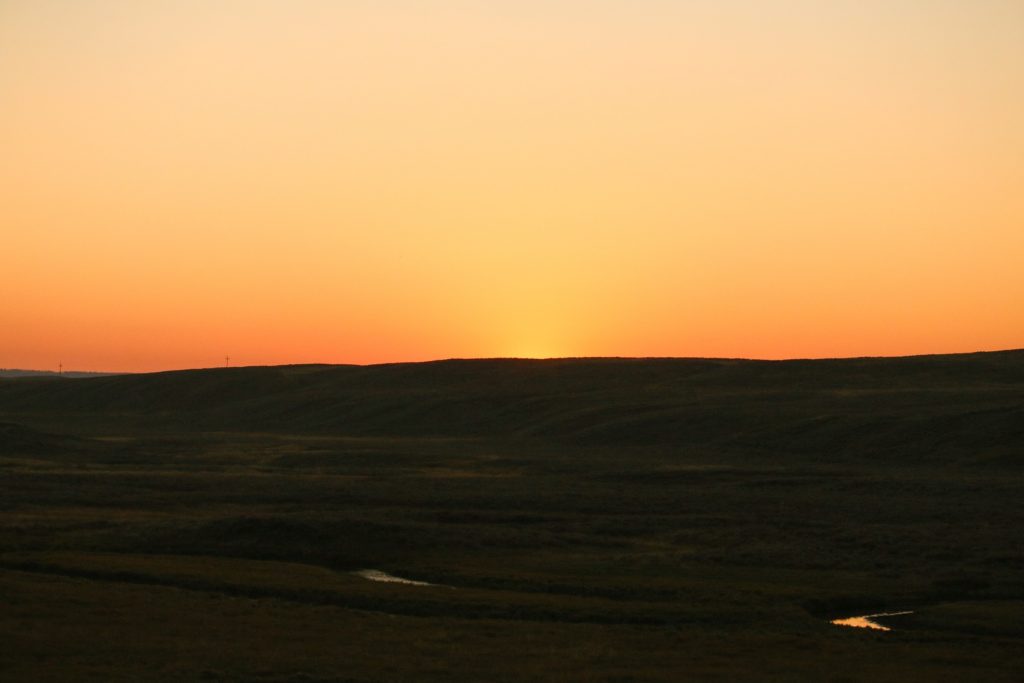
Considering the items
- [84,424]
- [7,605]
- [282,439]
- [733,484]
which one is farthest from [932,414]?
[84,424]

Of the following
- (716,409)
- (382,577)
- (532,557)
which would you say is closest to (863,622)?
(532,557)

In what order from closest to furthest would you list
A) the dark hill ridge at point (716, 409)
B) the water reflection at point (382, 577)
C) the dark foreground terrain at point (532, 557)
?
the dark foreground terrain at point (532, 557), the water reflection at point (382, 577), the dark hill ridge at point (716, 409)

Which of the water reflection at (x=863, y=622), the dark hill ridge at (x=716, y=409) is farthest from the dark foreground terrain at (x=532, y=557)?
the dark hill ridge at (x=716, y=409)

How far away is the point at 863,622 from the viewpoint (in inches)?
1529

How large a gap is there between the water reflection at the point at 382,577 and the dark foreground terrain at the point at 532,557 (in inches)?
24.9

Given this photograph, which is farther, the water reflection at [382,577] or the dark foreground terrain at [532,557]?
the water reflection at [382,577]

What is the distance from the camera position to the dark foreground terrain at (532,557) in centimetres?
3173

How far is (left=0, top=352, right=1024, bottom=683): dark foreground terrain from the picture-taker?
3173cm

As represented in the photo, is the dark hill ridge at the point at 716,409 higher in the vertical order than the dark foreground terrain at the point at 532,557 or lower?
higher

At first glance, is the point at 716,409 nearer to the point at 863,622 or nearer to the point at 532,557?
the point at 532,557

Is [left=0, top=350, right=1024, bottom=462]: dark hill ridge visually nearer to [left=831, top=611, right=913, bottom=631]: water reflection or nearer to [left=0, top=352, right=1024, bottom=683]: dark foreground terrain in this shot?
[left=0, top=352, right=1024, bottom=683]: dark foreground terrain

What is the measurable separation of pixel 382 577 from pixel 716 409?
89.6 meters

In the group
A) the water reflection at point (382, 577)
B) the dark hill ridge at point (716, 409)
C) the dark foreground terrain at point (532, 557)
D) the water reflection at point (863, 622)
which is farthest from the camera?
the dark hill ridge at point (716, 409)

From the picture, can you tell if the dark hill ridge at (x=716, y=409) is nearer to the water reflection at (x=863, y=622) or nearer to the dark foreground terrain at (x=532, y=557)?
the dark foreground terrain at (x=532, y=557)
